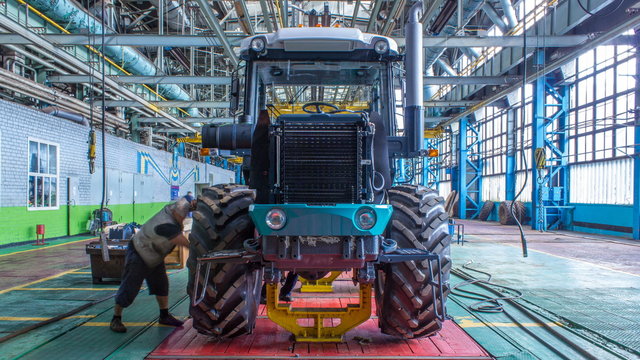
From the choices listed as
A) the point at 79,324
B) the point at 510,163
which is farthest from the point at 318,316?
the point at 510,163

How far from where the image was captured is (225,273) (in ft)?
12.5

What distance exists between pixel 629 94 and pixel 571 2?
4.39m

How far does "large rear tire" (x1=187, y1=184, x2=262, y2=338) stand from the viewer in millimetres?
3844

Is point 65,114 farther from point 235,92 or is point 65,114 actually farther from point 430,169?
point 430,169

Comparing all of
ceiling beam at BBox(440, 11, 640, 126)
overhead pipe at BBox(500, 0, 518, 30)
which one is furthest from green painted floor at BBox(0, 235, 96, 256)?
overhead pipe at BBox(500, 0, 518, 30)

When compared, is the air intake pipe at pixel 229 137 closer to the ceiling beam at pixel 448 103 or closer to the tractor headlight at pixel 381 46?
the tractor headlight at pixel 381 46

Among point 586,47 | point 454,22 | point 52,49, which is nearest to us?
point 52,49

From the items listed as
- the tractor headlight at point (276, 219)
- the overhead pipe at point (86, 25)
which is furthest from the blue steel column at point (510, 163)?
the tractor headlight at point (276, 219)

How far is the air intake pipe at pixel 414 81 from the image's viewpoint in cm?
395

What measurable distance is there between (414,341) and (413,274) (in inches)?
35.5

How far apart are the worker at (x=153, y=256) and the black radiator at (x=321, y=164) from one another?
1600 millimetres

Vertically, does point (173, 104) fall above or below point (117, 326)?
above

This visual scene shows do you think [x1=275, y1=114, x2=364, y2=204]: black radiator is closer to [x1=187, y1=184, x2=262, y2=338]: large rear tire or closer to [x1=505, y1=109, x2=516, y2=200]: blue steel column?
[x1=187, y1=184, x2=262, y2=338]: large rear tire

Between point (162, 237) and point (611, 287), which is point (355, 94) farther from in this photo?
point (611, 287)
